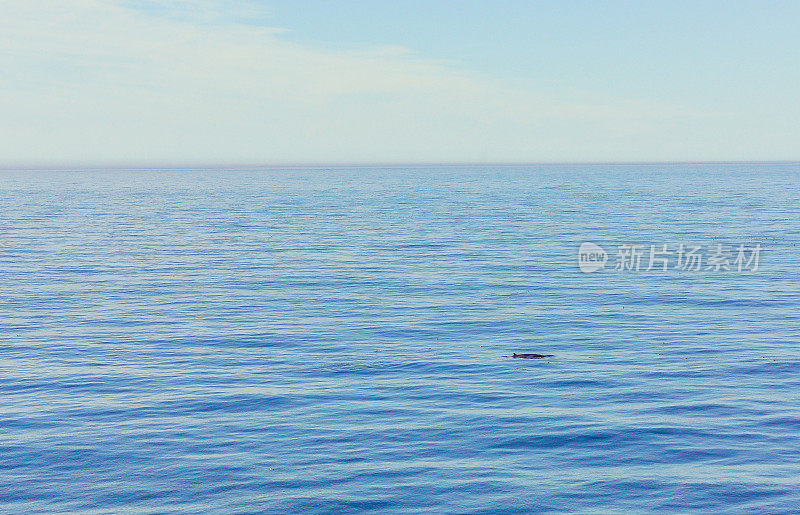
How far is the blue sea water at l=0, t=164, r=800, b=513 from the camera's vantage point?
23.2m

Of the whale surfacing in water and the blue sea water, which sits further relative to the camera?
the whale surfacing in water

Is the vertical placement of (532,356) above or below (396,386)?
above

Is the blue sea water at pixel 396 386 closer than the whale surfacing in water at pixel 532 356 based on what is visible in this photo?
Yes

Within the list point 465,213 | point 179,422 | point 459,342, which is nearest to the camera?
point 179,422

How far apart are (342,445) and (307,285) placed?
3366cm

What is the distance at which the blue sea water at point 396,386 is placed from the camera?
23.2 m

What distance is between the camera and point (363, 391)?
32.2m

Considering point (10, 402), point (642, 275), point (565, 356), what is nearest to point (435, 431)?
point (565, 356)

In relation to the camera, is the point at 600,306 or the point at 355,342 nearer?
the point at 355,342

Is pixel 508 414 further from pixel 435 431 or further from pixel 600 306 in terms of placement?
pixel 600 306

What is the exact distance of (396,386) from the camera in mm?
33031

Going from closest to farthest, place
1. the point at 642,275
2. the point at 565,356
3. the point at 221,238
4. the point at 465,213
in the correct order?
the point at 565,356 → the point at 642,275 → the point at 221,238 → the point at 465,213

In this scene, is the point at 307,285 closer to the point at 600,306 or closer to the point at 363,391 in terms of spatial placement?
the point at 600,306

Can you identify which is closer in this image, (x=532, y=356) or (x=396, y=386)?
(x=396, y=386)
